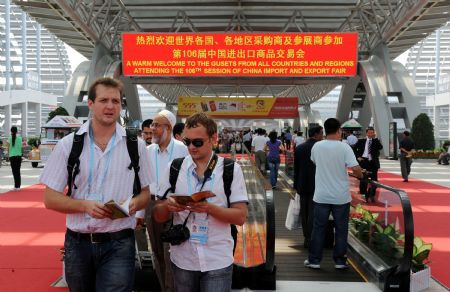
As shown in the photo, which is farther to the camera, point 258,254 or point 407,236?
point 258,254

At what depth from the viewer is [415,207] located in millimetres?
12266

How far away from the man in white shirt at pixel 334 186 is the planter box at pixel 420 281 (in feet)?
3.14

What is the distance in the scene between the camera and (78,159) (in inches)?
111

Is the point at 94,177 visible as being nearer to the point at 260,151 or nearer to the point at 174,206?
the point at 174,206

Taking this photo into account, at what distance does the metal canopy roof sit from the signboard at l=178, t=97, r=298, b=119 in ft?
9.98

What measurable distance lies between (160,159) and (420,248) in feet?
9.87

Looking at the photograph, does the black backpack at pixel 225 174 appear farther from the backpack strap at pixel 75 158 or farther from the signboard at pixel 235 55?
the signboard at pixel 235 55

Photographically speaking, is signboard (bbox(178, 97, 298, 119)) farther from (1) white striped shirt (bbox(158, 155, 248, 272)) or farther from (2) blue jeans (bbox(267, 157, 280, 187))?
(1) white striped shirt (bbox(158, 155, 248, 272))

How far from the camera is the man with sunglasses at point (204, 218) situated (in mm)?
2912

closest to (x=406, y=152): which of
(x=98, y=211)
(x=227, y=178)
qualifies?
(x=227, y=178)

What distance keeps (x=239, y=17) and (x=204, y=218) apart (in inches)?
1243

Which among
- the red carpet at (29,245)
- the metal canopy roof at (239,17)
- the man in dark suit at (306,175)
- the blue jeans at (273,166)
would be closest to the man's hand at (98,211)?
the red carpet at (29,245)

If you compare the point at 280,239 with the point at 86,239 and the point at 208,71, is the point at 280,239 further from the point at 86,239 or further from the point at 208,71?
the point at 208,71

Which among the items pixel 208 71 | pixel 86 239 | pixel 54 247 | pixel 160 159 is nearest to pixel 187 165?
pixel 86 239
